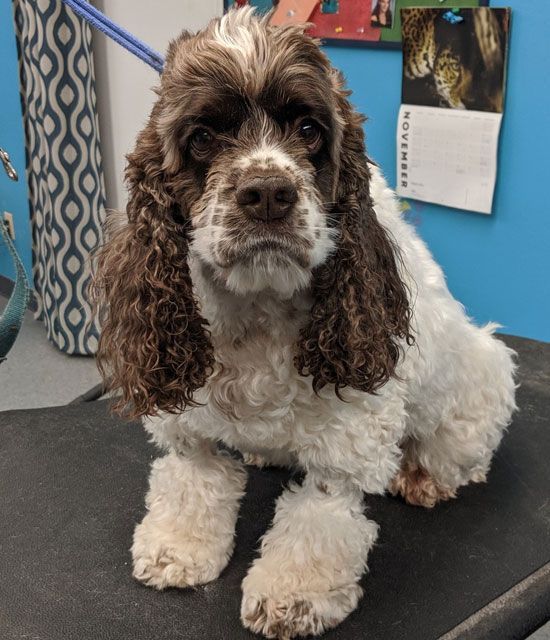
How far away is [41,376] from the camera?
3.00 meters

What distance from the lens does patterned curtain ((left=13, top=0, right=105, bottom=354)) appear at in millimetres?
2471

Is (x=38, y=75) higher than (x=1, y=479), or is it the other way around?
(x=38, y=75)

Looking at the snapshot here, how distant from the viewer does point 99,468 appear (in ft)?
4.75

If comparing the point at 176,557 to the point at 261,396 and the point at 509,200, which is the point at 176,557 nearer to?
the point at 261,396

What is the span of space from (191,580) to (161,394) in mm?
336

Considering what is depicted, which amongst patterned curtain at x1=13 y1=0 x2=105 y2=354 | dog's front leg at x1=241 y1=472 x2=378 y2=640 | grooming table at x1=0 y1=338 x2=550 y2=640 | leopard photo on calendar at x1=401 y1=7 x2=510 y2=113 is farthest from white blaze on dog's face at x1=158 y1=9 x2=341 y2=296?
patterned curtain at x1=13 y1=0 x2=105 y2=354

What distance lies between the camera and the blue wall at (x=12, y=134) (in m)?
3.25

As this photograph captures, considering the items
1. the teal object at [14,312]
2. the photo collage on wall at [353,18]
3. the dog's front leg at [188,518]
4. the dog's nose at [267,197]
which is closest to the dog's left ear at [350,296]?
the dog's nose at [267,197]

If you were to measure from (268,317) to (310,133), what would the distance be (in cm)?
26

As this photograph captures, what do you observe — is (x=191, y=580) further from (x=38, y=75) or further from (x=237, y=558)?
(x=38, y=75)

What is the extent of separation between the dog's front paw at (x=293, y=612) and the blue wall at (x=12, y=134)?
2730 millimetres

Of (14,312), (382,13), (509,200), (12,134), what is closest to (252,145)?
(14,312)

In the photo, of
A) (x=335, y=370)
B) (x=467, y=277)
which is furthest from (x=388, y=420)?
(x=467, y=277)

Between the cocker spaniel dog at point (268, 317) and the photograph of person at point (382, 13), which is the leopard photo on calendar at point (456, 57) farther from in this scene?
the cocker spaniel dog at point (268, 317)
